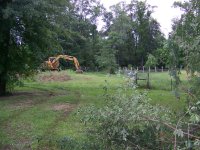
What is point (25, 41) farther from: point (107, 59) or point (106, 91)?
point (107, 59)

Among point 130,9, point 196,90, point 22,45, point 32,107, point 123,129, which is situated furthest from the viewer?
point 130,9

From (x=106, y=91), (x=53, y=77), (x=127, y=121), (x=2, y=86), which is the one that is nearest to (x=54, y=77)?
(x=53, y=77)

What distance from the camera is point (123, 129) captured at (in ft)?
20.1

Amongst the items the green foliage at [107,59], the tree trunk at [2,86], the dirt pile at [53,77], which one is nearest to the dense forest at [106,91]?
the tree trunk at [2,86]

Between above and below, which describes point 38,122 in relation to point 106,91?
below

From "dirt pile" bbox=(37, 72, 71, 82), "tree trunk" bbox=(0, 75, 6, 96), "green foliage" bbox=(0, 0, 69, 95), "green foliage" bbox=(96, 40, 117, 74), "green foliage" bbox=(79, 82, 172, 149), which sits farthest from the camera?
"green foliage" bbox=(96, 40, 117, 74)

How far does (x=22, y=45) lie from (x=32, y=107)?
6519mm

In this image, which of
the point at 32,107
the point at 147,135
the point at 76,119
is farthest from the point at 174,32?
the point at 32,107

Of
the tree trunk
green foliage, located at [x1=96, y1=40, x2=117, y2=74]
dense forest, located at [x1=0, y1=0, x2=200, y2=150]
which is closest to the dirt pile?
dense forest, located at [x1=0, y1=0, x2=200, y2=150]

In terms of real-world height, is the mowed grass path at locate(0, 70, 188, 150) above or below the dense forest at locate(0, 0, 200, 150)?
below

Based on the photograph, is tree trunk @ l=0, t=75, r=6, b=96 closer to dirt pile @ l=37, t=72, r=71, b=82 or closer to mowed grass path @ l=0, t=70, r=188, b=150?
mowed grass path @ l=0, t=70, r=188, b=150

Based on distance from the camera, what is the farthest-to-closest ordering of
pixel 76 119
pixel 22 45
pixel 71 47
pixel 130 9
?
pixel 130 9 < pixel 71 47 < pixel 22 45 < pixel 76 119

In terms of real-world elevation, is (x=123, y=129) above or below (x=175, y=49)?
below

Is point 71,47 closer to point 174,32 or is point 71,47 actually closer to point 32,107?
point 32,107
